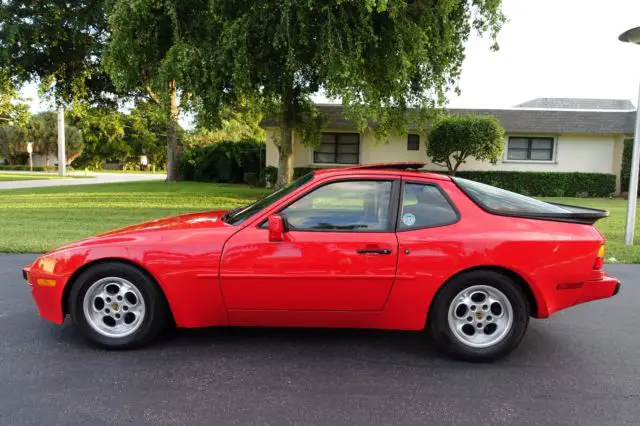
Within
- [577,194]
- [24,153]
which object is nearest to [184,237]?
[577,194]

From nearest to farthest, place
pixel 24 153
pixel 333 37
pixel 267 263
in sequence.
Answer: pixel 267 263
pixel 333 37
pixel 24 153

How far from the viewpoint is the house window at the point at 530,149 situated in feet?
76.7

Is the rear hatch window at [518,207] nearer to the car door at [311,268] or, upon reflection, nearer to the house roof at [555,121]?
the car door at [311,268]

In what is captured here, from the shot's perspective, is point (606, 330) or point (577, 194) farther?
point (577, 194)

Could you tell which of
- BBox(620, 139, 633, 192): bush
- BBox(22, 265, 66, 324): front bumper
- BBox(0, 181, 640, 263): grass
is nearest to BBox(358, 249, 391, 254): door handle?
BBox(22, 265, 66, 324): front bumper

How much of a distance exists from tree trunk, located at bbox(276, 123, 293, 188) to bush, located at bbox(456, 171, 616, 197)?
366 inches

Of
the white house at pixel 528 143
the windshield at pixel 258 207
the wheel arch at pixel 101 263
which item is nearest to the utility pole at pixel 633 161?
the windshield at pixel 258 207

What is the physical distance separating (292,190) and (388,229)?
0.83m

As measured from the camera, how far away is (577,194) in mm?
22188

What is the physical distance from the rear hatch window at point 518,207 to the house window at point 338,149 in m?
19.9

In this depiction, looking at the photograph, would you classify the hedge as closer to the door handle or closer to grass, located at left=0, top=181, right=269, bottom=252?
grass, located at left=0, top=181, right=269, bottom=252

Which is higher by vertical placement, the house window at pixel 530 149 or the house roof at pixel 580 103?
the house roof at pixel 580 103

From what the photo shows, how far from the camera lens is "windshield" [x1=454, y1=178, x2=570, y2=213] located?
381cm

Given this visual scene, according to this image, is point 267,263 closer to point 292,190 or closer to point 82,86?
point 292,190
